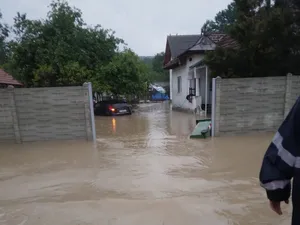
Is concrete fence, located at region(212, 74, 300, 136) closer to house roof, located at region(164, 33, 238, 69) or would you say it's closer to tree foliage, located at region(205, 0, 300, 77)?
tree foliage, located at region(205, 0, 300, 77)

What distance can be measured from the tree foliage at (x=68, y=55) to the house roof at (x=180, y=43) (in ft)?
20.5

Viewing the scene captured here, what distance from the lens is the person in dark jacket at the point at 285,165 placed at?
4.75ft

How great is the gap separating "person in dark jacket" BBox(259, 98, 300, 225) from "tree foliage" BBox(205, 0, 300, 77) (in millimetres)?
6371

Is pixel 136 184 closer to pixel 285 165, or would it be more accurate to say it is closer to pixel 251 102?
pixel 285 165

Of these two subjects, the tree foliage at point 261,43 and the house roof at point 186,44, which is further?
the house roof at point 186,44

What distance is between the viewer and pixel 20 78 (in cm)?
1622

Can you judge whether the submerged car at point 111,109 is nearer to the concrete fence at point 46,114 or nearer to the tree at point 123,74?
the tree at point 123,74

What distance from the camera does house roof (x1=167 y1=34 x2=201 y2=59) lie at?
71.1 ft

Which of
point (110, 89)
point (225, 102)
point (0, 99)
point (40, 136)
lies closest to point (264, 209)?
point (225, 102)

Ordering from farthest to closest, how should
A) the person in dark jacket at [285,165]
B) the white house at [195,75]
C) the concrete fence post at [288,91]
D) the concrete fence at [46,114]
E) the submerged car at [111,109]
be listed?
the submerged car at [111,109] → the white house at [195,75] → the concrete fence at [46,114] → the concrete fence post at [288,91] → the person in dark jacket at [285,165]

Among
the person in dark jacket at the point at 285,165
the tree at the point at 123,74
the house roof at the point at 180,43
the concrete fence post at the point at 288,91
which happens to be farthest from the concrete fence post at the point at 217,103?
the house roof at the point at 180,43

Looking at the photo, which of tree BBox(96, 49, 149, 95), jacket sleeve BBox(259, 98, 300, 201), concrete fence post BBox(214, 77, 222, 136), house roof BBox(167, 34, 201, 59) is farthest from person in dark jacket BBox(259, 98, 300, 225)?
house roof BBox(167, 34, 201, 59)

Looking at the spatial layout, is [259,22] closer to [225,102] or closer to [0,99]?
[225,102]

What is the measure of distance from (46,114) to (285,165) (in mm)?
7330
